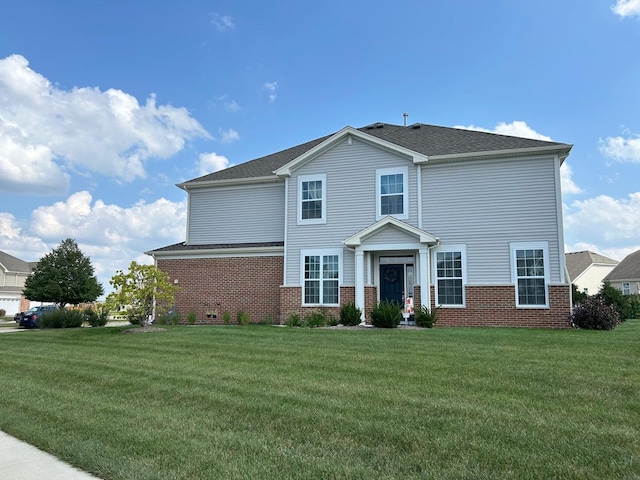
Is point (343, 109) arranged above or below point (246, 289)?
above

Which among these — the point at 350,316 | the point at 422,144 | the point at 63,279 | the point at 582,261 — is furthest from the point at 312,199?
the point at 582,261

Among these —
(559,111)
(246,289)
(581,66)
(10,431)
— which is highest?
(581,66)

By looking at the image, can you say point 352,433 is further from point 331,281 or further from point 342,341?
point 331,281

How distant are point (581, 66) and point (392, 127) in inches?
301

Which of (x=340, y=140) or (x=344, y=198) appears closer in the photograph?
(x=344, y=198)

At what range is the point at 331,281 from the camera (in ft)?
57.3

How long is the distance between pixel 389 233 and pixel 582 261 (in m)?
37.1

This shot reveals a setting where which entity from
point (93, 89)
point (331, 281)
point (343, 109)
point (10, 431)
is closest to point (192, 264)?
point (331, 281)

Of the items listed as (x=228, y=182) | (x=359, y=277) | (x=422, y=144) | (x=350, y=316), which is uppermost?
(x=422, y=144)

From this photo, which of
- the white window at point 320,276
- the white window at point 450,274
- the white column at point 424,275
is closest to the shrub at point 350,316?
the white window at point 320,276

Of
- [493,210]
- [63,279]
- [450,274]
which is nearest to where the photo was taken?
[493,210]

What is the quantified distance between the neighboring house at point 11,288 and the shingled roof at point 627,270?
55159 millimetres

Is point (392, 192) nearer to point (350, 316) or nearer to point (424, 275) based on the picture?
point (424, 275)

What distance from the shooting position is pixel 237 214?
20.0 meters
